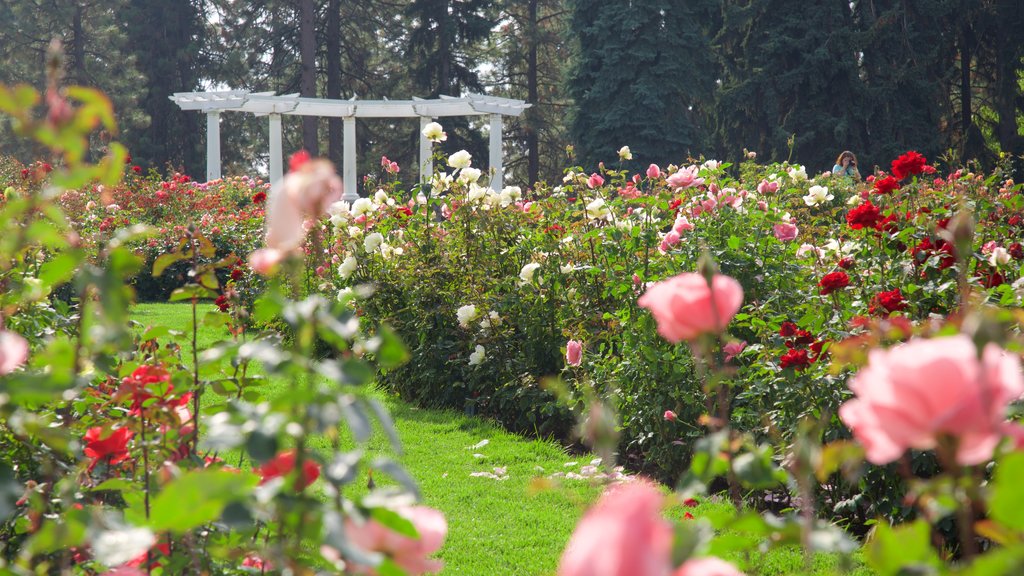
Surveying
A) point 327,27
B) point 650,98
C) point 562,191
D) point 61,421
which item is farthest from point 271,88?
point 61,421

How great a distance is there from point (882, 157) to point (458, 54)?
11.7 meters

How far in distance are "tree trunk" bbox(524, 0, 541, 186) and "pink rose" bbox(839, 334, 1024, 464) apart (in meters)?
23.4

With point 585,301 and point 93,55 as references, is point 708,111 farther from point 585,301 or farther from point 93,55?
point 585,301

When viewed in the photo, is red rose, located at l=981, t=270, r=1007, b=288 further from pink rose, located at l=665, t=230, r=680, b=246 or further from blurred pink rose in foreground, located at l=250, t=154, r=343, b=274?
blurred pink rose in foreground, located at l=250, t=154, r=343, b=274

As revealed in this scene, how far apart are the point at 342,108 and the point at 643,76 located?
24.4 ft

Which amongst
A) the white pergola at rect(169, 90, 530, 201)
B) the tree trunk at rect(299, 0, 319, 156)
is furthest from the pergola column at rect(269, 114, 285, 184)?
the tree trunk at rect(299, 0, 319, 156)

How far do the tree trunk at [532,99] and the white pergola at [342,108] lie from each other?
644cm

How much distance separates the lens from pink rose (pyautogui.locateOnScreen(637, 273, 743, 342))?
875 mm

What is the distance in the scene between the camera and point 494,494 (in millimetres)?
3709

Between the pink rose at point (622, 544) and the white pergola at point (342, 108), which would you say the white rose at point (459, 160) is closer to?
the pink rose at point (622, 544)

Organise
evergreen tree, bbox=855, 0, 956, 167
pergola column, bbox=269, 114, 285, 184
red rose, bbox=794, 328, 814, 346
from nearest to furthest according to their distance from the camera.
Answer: red rose, bbox=794, 328, 814, 346, pergola column, bbox=269, 114, 285, 184, evergreen tree, bbox=855, 0, 956, 167

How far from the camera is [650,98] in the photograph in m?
21.0

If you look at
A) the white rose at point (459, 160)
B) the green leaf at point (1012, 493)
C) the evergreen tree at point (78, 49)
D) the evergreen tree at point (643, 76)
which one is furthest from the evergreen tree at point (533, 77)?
the green leaf at point (1012, 493)

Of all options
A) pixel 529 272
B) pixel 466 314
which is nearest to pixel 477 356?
pixel 466 314
